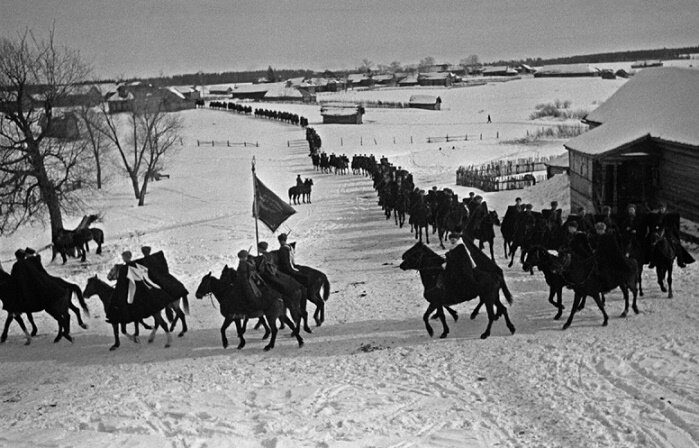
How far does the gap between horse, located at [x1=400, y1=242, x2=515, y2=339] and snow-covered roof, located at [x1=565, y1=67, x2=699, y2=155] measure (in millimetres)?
10789

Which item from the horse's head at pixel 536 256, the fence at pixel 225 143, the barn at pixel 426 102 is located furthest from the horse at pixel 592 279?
the barn at pixel 426 102

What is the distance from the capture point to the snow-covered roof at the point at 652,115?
21172mm

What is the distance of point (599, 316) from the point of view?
12.4 meters

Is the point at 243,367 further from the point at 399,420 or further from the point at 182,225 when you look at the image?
the point at 182,225

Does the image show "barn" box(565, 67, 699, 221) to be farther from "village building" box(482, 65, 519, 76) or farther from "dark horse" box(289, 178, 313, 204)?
"village building" box(482, 65, 519, 76)

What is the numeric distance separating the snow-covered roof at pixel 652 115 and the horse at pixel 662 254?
7050 millimetres

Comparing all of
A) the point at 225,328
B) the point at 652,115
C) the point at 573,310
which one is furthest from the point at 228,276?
the point at 652,115

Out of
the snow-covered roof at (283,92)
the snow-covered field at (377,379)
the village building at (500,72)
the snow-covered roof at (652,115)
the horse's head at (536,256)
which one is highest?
the village building at (500,72)

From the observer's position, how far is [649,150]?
22.2 meters

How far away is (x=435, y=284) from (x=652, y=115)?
1477cm

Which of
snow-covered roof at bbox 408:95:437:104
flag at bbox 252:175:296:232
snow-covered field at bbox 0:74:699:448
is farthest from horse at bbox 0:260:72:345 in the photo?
snow-covered roof at bbox 408:95:437:104

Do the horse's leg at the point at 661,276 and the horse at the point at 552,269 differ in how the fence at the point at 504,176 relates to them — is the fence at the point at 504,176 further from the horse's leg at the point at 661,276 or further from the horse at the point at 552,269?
the horse at the point at 552,269

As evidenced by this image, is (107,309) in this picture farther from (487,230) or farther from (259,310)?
(487,230)

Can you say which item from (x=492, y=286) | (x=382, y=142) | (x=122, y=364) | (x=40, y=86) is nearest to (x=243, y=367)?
(x=122, y=364)
